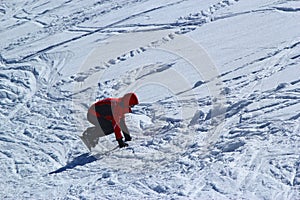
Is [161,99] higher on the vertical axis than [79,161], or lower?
higher

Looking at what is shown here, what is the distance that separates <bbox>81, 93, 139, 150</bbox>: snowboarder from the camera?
9.37 m

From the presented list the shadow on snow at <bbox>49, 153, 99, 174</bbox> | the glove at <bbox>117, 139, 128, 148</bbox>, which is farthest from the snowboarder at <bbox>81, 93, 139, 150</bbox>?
the shadow on snow at <bbox>49, 153, 99, 174</bbox>

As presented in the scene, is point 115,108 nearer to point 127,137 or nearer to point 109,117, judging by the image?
point 109,117

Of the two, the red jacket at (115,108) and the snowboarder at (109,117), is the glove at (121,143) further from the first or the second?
the red jacket at (115,108)

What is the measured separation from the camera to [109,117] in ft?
30.9

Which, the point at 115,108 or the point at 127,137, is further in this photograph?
the point at 127,137

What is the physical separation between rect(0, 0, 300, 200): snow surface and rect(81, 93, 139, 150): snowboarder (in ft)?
0.95

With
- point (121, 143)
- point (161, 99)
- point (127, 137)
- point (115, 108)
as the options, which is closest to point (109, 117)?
point (115, 108)

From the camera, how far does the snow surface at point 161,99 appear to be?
8.16 m

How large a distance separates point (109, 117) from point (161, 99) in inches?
94.5

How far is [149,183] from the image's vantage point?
821 cm

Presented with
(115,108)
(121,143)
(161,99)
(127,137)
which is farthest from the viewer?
(161,99)

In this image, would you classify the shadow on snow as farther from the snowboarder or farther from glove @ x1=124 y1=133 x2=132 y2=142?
glove @ x1=124 y1=133 x2=132 y2=142

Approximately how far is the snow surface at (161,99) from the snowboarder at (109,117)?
29 centimetres
